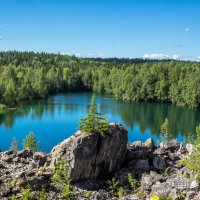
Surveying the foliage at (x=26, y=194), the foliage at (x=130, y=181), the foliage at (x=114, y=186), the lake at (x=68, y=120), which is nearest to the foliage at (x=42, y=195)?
A: the foliage at (x=26, y=194)

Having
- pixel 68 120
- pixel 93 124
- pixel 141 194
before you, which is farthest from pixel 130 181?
pixel 68 120

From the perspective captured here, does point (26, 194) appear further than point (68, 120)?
No

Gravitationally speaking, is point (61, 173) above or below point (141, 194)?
above

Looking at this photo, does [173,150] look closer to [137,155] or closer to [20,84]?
[137,155]

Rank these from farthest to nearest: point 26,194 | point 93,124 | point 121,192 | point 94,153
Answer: point 93,124 < point 94,153 < point 121,192 < point 26,194

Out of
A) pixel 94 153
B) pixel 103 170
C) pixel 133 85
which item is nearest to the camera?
pixel 94 153

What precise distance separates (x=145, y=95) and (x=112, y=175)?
377ft

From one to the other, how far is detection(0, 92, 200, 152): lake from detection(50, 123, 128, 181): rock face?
3234 cm

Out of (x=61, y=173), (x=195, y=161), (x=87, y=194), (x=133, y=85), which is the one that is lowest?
(x=87, y=194)

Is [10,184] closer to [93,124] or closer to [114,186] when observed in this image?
[114,186]

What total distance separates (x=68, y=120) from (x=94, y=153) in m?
62.3

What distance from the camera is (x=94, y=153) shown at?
23.9m

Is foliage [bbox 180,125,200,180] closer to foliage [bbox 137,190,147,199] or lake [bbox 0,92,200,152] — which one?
foliage [bbox 137,190,147,199]

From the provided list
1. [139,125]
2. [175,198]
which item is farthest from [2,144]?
[175,198]
